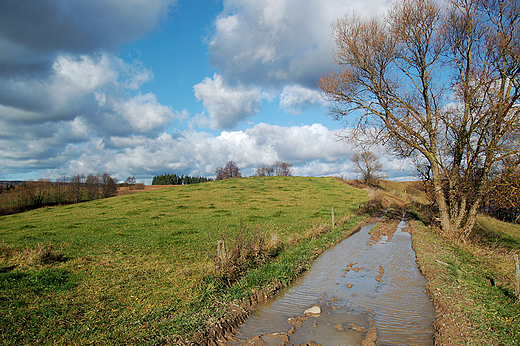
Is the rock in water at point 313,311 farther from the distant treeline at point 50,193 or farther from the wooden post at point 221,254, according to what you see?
the distant treeline at point 50,193

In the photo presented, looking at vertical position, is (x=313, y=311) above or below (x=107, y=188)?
below

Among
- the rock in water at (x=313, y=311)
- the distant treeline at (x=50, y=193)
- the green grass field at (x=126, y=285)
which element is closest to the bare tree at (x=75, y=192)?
the distant treeline at (x=50, y=193)

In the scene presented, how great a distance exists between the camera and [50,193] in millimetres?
52125

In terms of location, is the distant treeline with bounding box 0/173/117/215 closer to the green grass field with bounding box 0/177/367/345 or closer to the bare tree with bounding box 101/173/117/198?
the bare tree with bounding box 101/173/117/198

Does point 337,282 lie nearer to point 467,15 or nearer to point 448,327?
point 448,327

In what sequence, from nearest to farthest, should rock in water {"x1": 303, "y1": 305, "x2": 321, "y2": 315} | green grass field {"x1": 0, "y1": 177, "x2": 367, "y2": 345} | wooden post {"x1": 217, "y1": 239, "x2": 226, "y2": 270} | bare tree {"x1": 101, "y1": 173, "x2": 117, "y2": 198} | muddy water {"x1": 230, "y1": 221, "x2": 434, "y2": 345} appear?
green grass field {"x1": 0, "y1": 177, "x2": 367, "y2": 345} → muddy water {"x1": 230, "y1": 221, "x2": 434, "y2": 345} → rock in water {"x1": 303, "y1": 305, "x2": 321, "y2": 315} → wooden post {"x1": 217, "y1": 239, "x2": 226, "y2": 270} → bare tree {"x1": 101, "y1": 173, "x2": 117, "y2": 198}

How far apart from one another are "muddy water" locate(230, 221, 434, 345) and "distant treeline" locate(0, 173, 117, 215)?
52.1 m

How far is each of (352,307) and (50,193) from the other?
6055 centimetres

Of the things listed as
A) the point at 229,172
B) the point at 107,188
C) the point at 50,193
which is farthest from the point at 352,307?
the point at 229,172

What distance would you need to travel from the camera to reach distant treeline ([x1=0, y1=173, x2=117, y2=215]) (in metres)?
44.8

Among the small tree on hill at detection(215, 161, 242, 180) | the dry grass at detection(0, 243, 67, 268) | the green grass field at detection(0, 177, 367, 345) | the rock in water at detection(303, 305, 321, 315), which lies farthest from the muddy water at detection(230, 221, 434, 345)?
the small tree on hill at detection(215, 161, 242, 180)

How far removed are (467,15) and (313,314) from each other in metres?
16.6

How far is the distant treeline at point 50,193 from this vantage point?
4481 centimetres

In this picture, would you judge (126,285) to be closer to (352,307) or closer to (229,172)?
(352,307)
